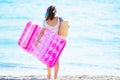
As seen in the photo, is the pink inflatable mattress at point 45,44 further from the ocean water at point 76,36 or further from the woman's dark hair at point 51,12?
the ocean water at point 76,36

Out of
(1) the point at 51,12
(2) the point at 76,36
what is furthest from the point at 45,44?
(2) the point at 76,36

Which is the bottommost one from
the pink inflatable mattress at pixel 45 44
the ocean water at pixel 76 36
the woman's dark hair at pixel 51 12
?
the ocean water at pixel 76 36

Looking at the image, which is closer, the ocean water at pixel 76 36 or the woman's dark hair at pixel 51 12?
the woman's dark hair at pixel 51 12

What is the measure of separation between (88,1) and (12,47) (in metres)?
13.5

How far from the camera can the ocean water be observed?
430 inches

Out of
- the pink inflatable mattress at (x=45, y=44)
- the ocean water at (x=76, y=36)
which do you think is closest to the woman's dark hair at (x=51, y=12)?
the pink inflatable mattress at (x=45, y=44)

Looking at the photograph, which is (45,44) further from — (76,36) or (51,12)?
(76,36)

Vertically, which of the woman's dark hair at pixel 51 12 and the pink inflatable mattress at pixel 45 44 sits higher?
the woman's dark hair at pixel 51 12

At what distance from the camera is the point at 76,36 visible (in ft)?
51.1

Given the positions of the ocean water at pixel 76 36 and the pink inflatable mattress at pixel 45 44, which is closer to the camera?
the pink inflatable mattress at pixel 45 44

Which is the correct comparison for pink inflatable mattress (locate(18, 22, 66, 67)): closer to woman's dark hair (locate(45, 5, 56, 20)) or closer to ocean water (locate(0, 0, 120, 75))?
woman's dark hair (locate(45, 5, 56, 20))

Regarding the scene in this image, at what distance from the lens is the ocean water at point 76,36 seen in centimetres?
1092

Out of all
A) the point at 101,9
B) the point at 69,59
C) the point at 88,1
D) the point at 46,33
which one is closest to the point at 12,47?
the point at 69,59

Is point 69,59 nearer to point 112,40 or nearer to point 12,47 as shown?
point 12,47
